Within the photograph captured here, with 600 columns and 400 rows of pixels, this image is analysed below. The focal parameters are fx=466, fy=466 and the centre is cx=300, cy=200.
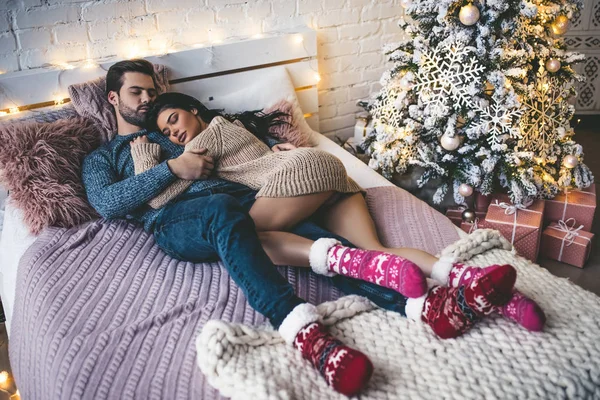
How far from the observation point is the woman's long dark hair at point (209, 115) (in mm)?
1772

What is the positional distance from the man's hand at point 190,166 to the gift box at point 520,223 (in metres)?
1.21

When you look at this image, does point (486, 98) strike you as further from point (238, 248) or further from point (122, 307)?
point (122, 307)

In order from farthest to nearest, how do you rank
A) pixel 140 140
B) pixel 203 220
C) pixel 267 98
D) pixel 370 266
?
1. pixel 267 98
2. pixel 140 140
3. pixel 203 220
4. pixel 370 266

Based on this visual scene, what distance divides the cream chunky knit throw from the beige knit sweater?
440 millimetres

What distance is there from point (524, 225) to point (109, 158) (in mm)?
1666

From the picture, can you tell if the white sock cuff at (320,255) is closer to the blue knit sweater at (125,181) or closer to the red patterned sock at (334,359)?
the red patterned sock at (334,359)

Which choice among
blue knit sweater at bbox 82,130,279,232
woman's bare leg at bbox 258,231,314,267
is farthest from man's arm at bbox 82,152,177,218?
woman's bare leg at bbox 258,231,314,267

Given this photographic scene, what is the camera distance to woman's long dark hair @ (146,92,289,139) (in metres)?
1.77

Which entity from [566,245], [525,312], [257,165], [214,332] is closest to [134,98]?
[257,165]

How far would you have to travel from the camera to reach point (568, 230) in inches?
81.0

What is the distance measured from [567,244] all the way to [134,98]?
6.25 ft

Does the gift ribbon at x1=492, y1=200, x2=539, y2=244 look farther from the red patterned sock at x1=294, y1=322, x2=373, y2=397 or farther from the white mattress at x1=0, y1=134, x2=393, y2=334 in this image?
the red patterned sock at x1=294, y1=322, x2=373, y2=397

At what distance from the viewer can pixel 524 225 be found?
193 cm

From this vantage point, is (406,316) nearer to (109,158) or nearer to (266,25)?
(109,158)
